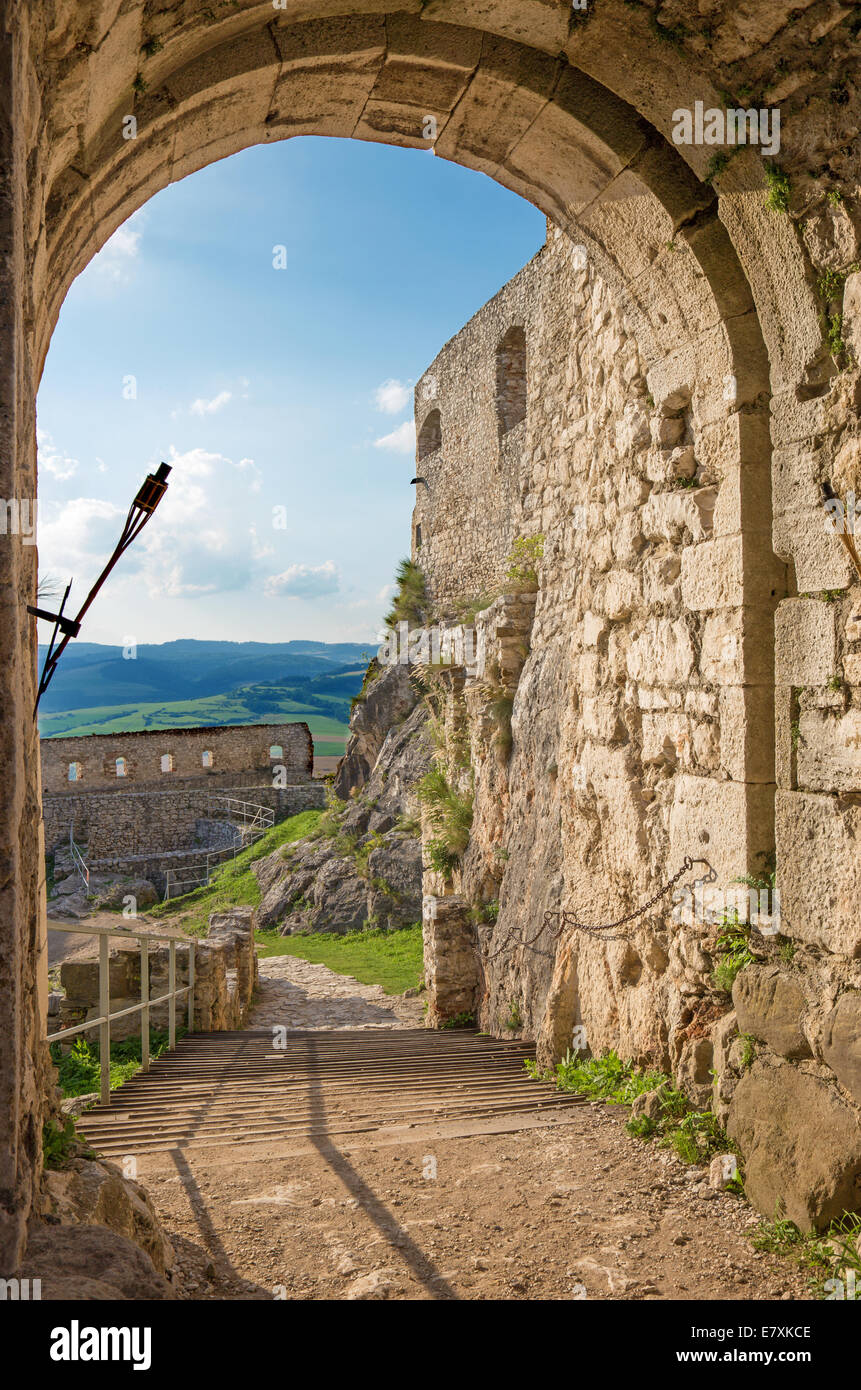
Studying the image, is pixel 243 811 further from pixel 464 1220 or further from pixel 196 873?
pixel 464 1220

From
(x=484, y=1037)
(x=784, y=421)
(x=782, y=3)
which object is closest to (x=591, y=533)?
(x=784, y=421)

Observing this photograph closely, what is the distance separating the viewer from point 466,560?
60.1ft

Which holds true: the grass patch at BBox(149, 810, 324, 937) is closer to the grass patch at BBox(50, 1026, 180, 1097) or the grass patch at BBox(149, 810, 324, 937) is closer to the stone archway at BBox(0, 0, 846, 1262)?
the grass patch at BBox(50, 1026, 180, 1097)

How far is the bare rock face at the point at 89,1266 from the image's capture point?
5.48 ft

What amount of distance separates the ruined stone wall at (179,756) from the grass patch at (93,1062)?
17478 millimetres

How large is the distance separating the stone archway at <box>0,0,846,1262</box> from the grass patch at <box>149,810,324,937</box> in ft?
44.1

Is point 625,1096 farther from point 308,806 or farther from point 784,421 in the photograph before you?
point 308,806

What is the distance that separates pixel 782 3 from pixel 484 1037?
6.13 m

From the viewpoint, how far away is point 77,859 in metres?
21.2

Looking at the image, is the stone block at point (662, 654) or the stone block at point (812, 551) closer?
the stone block at point (812, 551)

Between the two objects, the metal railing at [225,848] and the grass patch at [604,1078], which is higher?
the grass patch at [604,1078]

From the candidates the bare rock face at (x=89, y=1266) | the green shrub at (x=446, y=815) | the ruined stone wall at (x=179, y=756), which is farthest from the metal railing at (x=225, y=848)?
the bare rock face at (x=89, y=1266)

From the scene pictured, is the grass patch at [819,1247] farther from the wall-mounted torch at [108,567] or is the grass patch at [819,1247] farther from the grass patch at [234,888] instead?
the grass patch at [234,888]

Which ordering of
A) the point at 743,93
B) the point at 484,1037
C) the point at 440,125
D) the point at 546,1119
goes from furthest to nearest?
1. the point at 484,1037
2. the point at 546,1119
3. the point at 440,125
4. the point at 743,93
